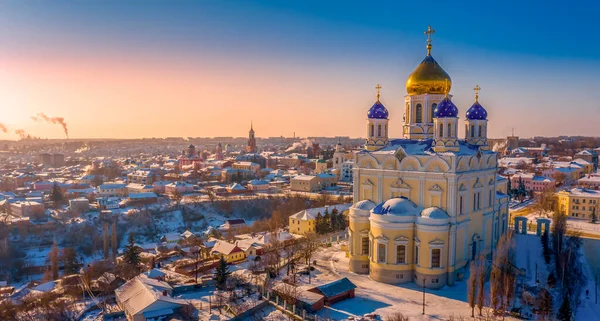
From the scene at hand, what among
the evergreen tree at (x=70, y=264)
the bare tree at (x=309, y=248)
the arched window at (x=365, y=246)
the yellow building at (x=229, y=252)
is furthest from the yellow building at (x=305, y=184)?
the arched window at (x=365, y=246)

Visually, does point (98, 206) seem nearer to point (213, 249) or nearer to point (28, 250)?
point (28, 250)

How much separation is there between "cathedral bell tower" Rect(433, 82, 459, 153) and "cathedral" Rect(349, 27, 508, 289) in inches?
1.6

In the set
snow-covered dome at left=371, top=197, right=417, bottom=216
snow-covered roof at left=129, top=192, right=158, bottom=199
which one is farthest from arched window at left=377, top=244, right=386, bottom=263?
snow-covered roof at left=129, top=192, right=158, bottom=199

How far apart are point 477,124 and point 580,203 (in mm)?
18458

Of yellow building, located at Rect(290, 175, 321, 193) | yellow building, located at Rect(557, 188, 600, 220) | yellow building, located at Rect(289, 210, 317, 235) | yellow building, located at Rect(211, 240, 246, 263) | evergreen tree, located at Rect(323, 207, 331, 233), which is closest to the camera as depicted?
yellow building, located at Rect(211, 240, 246, 263)

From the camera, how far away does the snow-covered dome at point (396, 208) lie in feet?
60.2

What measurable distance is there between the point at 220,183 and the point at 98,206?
1824 cm

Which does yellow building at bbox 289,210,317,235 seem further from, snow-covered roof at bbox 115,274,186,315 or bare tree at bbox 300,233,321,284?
snow-covered roof at bbox 115,274,186,315

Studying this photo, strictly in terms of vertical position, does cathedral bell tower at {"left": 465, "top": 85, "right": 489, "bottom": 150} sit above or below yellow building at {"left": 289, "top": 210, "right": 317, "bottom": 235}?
above

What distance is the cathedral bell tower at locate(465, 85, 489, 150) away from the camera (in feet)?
74.9

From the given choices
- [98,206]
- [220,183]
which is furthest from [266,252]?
[220,183]

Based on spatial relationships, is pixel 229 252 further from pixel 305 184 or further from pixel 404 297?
pixel 305 184

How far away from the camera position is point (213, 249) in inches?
943

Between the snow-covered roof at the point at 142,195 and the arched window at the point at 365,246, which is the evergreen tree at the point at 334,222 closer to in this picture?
the arched window at the point at 365,246
